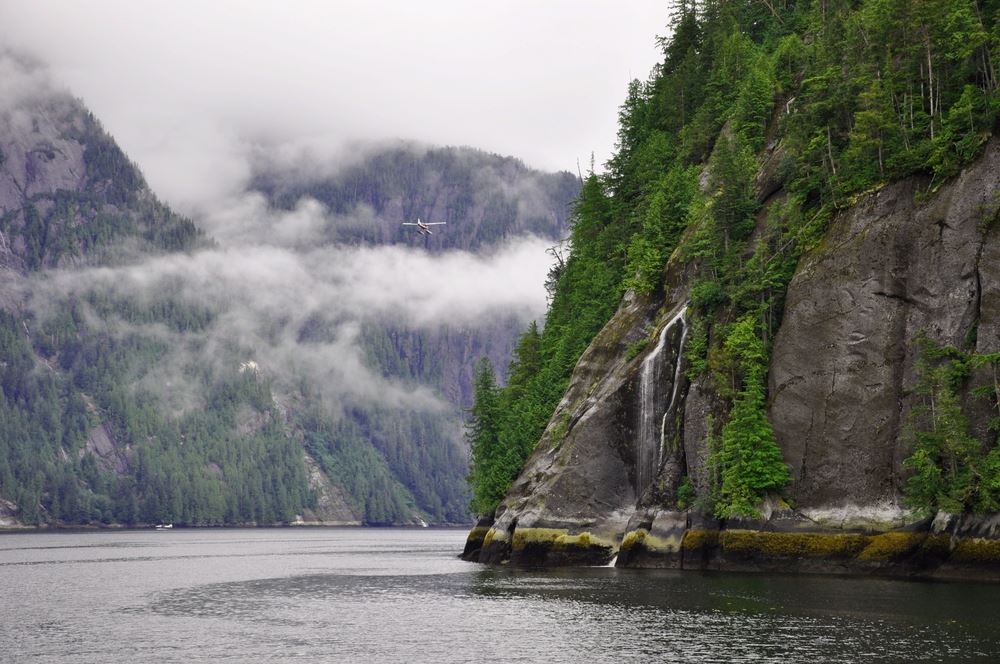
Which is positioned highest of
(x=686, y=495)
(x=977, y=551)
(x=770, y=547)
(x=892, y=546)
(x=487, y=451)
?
(x=977, y=551)

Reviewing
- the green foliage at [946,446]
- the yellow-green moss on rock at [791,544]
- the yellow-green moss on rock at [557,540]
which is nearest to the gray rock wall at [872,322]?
the green foliage at [946,446]

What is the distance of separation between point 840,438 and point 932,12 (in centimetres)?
3101

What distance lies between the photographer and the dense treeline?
73.9 m

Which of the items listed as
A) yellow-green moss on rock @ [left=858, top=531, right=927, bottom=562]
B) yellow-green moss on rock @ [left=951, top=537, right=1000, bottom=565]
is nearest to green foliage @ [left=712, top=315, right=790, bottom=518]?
yellow-green moss on rock @ [left=858, top=531, right=927, bottom=562]

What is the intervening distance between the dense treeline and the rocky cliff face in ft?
6.66

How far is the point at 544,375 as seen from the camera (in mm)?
111500

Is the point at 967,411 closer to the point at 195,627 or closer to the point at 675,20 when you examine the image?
the point at 195,627

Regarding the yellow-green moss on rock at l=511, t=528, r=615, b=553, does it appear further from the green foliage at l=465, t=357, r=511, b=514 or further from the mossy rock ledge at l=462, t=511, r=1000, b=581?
the green foliage at l=465, t=357, r=511, b=514

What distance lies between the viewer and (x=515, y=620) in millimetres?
54031

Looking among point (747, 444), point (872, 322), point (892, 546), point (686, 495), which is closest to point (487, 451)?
point (686, 495)

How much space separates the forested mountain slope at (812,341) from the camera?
66.1 metres

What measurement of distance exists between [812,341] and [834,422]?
239 inches

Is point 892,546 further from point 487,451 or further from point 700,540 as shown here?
point 487,451

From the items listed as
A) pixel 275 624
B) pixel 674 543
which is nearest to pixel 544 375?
pixel 674 543
